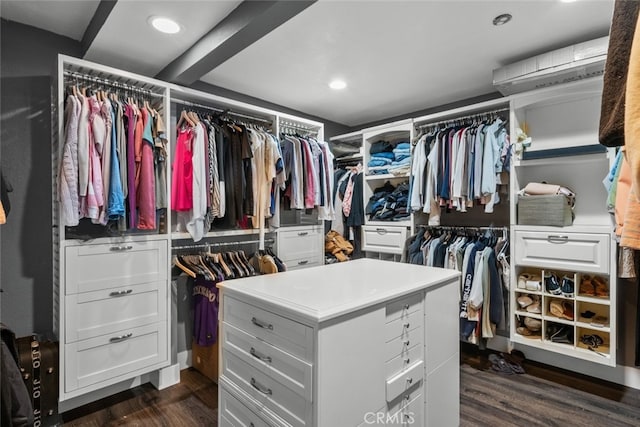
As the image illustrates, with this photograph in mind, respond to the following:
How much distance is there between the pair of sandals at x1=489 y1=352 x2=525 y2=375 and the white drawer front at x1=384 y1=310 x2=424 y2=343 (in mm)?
1679

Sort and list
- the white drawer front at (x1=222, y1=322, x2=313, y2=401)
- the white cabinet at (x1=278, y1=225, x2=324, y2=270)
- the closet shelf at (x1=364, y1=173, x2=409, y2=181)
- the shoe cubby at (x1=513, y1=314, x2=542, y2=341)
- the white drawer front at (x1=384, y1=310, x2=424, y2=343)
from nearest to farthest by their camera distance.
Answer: the white drawer front at (x1=222, y1=322, x2=313, y2=401), the white drawer front at (x1=384, y1=310, x2=424, y2=343), the shoe cubby at (x1=513, y1=314, x2=542, y2=341), the white cabinet at (x1=278, y1=225, x2=324, y2=270), the closet shelf at (x1=364, y1=173, x2=409, y2=181)

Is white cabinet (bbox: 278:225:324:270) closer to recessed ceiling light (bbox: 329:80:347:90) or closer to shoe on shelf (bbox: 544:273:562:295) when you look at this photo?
recessed ceiling light (bbox: 329:80:347:90)

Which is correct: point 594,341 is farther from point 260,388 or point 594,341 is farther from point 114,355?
point 114,355

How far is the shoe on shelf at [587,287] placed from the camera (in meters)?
2.44

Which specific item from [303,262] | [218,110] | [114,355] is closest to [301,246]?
[303,262]

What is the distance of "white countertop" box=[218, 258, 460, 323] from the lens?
119 cm

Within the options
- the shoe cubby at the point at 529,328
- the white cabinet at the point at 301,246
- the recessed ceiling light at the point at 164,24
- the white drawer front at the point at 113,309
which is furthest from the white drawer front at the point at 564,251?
the recessed ceiling light at the point at 164,24

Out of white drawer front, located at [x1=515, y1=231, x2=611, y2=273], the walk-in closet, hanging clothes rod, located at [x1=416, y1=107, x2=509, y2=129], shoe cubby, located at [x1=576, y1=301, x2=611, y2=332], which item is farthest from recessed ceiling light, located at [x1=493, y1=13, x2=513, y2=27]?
shoe cubby, located at [x1=576, y1=301, x2=611, y2=332]

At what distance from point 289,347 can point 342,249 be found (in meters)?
2.65

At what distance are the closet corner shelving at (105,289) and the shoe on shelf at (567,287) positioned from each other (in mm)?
2934

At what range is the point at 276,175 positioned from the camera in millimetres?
2896

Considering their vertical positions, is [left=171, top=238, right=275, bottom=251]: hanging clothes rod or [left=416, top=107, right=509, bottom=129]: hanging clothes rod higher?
[left=416, top=107, right=509, bottom=129]: hanging clothes rod

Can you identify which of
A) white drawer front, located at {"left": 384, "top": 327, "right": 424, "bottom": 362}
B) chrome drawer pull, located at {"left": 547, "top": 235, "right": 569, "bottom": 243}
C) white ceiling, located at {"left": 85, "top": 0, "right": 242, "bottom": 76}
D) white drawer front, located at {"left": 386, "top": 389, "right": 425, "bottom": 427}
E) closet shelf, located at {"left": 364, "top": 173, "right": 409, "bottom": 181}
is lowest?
white drawer front, located at {"left": 386, "top": 389, "right": 425, "bottom": 427}

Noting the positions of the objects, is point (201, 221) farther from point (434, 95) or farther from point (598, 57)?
point (598, 57)
